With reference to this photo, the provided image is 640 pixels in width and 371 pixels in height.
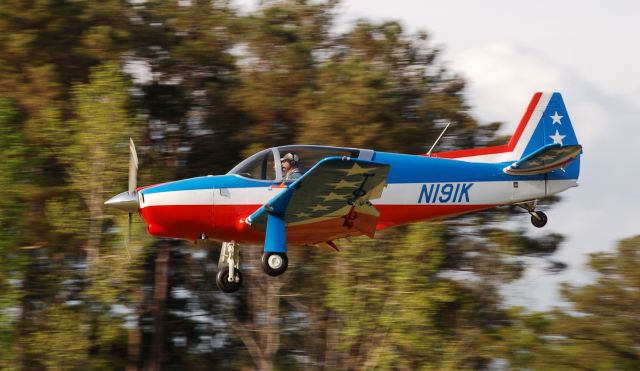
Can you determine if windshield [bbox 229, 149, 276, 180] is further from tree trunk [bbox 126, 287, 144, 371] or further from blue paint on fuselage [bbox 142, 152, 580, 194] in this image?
tree trunk [bbox 126, 287, 144, 371]

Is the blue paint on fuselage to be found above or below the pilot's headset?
below

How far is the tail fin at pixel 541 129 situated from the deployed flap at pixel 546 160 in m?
0.51

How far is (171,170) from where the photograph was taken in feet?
88.2

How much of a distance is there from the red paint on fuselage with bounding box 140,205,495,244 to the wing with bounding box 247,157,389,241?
0.11 feet

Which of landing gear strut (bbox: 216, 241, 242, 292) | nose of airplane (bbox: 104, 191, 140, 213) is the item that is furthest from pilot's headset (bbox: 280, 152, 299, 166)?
nose of airplane (bbox: 104, 191, 140, 213)

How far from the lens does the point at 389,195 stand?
1392cm

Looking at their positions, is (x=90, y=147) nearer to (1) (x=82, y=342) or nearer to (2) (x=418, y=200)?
(1) (x=82, y=342)

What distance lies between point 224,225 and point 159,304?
16.8 meters

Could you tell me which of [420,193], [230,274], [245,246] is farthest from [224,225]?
[245,246]

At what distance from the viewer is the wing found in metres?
12.1

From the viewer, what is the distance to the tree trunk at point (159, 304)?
29172mm

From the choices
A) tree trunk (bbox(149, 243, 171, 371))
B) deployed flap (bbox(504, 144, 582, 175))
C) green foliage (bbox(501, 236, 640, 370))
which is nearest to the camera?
deployed flap (bbox(504, 144, 582, 175))

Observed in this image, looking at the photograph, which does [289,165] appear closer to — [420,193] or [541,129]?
[420,193]

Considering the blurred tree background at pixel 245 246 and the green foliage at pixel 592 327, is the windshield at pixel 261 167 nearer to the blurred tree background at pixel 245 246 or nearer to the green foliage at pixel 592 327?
the blurred tree background at pixel 245 246
